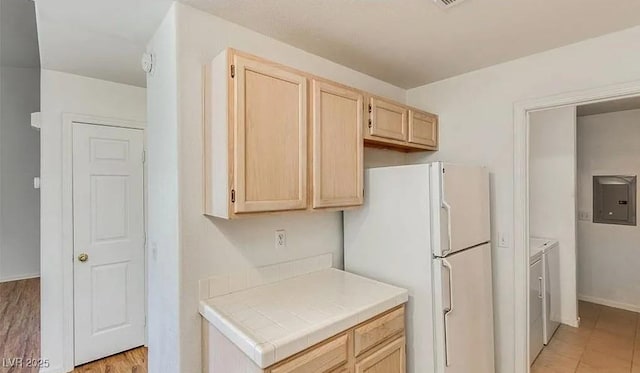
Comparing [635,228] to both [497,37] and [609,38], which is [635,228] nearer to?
[609,38]

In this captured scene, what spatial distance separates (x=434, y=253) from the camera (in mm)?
1823

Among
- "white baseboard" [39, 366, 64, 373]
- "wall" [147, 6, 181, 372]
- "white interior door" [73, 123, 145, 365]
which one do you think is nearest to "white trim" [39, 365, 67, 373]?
"white baseboard" [39, 366, 64, 373]

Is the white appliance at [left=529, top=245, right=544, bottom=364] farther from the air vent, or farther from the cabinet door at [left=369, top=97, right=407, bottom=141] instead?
the air vent

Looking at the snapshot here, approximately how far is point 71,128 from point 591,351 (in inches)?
191

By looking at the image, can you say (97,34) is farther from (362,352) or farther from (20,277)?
(20,277)

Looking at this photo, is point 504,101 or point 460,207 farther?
point 504,101

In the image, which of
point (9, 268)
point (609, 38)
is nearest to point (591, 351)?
point (609, 38)

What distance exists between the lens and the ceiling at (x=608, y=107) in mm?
3445

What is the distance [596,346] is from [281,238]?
313cm

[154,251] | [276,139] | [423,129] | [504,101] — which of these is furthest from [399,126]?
[154,251]

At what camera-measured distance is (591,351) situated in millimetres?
2838

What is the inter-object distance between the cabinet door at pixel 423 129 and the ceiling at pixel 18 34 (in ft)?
10.9

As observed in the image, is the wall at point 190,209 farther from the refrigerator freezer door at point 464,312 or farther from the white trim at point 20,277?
the white trim at point 20,277

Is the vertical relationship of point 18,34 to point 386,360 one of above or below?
above
